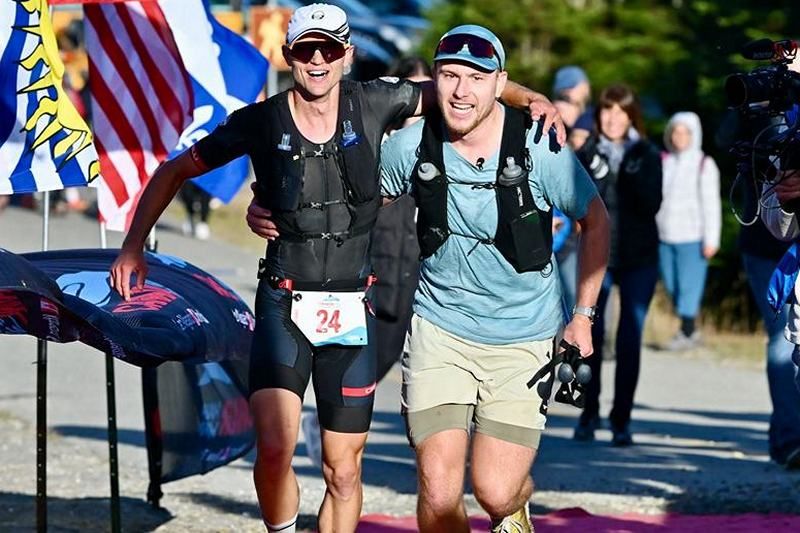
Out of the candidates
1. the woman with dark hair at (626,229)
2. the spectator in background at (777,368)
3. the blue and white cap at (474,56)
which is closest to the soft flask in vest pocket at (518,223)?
the blue and white cap at (474,56)

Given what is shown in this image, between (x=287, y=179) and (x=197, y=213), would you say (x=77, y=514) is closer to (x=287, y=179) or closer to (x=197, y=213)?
(x=287, y=179)

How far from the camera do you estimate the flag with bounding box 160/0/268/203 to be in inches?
326

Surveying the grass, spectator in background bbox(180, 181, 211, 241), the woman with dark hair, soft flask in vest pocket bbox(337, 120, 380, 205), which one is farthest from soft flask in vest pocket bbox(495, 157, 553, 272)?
spectator in background bbox(180, 181, 211, 241)

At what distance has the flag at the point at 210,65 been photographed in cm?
829

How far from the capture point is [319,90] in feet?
21.1

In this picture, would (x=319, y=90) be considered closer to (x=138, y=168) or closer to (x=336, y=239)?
(x=336, y=239)

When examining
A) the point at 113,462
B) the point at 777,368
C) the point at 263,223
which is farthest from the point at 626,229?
the point at 263,223

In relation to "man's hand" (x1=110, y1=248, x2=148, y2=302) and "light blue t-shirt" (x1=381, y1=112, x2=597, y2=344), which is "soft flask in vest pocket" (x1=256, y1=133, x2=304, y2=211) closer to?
"light blue t-shirt" (x1=381, y1=112, x2=597, y2=344)

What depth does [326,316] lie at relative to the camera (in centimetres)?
651

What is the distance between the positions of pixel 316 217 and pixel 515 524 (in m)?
1.40

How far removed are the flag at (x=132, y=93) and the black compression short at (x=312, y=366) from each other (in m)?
1.89

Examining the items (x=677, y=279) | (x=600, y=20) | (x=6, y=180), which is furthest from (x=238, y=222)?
(x=6, y=180)

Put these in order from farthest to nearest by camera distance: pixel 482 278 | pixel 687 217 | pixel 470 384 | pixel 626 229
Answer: pixel 687 217, pixel 626 229, pixel 470 384, pixel 482 278

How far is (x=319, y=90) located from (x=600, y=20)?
22472mm
